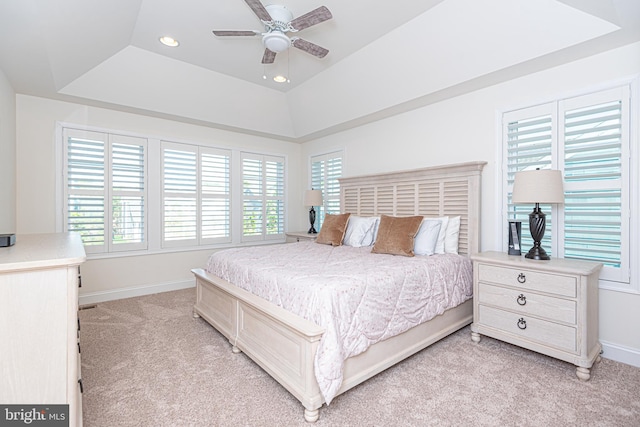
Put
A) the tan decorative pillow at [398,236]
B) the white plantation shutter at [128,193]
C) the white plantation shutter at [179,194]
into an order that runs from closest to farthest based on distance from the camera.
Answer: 1. the tan decorative pillow at [398,236]
2. the white plantation shutter at [128,193]
3. the white plantation shutter at [179,194]

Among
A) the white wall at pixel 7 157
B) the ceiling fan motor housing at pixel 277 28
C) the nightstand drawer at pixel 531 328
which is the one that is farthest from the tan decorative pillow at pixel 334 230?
the white wall at pixel 7 157

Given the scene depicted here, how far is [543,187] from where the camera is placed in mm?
2434

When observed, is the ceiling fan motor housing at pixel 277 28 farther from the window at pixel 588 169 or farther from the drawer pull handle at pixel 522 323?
the drawer pull handle at pixel 522 323

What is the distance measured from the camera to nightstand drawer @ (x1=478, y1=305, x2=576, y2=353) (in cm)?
226

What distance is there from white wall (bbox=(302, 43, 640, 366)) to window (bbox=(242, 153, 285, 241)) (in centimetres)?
138

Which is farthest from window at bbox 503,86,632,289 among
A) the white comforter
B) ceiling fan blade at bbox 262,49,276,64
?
ceiling fan blade at bbox 262,49,276,64

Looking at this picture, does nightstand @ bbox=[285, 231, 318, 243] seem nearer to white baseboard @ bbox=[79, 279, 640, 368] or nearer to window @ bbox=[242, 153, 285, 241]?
window @ bbox=[242, 153, 285, 241]

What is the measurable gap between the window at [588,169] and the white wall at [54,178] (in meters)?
4.12

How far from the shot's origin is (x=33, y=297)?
114 cm

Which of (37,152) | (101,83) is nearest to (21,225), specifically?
(37,152)

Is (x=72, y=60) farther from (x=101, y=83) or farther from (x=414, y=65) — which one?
(x=414, y=65)

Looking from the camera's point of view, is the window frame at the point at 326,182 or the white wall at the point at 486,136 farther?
the window frame at the point at 326,182

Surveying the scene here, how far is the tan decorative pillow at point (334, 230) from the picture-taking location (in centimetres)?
390

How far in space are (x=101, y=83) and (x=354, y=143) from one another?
3328 millimetres
